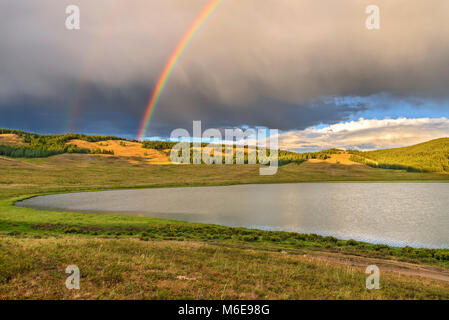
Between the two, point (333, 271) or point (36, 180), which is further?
point (36, 180)

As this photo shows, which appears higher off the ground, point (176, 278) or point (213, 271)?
point (176, 278)

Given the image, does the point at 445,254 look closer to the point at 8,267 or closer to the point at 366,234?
the point at 366,234

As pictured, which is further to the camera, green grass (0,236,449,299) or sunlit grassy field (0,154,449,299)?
sunlit grassy field (0,154,449,299)

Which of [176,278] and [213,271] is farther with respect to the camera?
[213,271]

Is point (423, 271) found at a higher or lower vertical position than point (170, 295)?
lower

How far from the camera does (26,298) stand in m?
9.62

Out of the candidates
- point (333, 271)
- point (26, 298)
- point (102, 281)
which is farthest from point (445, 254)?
point (26, 298)

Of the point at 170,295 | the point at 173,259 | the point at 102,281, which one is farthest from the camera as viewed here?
the point at 173,259

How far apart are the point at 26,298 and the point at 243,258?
38.7 feet

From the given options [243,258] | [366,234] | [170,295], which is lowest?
[366,234]

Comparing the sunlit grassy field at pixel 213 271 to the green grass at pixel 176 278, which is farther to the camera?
the sunlit grassy field at pixel 213 271
